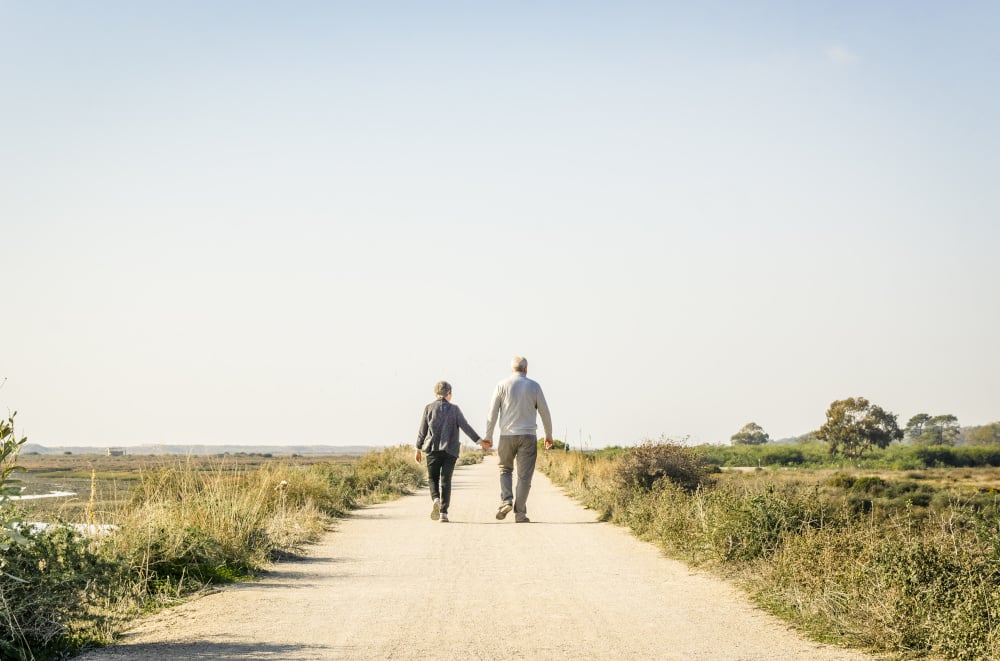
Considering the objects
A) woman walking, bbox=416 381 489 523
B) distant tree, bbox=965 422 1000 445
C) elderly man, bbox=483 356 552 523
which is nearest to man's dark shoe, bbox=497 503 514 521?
elderly man, bbox=483 356 552 523

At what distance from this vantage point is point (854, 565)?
824 cm

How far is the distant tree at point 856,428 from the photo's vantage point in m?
114

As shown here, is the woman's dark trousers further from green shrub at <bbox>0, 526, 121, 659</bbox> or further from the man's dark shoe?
green shrub at <bbox>0, 526, 121, 659</bbox>

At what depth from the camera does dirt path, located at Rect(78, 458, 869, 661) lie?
7.07 m

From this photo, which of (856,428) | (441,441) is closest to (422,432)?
(441,441)

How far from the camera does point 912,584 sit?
7.38m

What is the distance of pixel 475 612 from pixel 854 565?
10.6 ft

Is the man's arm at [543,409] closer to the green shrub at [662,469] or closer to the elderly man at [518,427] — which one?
the elderly man at [518,427]

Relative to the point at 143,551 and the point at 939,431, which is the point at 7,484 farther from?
the point at 939,431

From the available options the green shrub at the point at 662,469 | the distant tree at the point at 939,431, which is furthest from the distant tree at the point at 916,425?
the green shrub at the point at 662,469

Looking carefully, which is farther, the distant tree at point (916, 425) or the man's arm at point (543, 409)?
the distant tree at point (916, 425)

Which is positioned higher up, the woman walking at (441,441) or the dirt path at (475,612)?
the woman walking at (441,441)

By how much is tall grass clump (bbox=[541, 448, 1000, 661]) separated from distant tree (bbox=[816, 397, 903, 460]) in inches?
4218

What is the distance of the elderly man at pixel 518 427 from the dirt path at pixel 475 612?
279 centimetres
